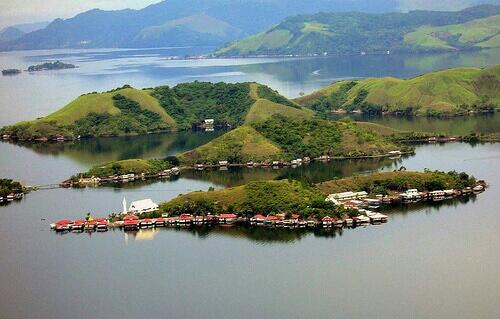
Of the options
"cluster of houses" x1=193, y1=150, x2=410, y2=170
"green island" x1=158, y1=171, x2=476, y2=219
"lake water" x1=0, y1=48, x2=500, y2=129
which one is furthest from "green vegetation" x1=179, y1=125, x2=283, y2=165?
"lake water" x1=0, y1=48, x2=500, y2=129

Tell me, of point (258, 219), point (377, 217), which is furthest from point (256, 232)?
point (377, 217)

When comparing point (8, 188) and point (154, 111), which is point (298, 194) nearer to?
point (8, 188)

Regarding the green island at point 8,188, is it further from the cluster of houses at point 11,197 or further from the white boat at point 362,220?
the white boat at point 362,220

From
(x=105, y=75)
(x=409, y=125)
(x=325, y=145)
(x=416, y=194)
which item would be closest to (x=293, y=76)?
(x=105, y=75)

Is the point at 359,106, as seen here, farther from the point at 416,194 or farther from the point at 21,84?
the point at 21,84

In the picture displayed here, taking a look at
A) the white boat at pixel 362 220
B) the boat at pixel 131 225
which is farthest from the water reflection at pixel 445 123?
the boat at pixel 131 225
